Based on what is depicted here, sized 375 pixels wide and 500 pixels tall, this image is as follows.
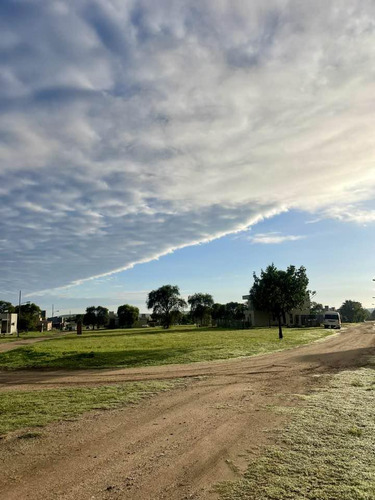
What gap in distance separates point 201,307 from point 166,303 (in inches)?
1080

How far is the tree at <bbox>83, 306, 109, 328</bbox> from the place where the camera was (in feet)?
536

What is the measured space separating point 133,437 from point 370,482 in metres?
4.97

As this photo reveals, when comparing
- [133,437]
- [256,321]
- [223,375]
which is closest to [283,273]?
[223,375]

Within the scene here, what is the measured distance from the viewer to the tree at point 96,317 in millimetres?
163375

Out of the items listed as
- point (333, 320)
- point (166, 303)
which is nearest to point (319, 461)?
point (333, 320)

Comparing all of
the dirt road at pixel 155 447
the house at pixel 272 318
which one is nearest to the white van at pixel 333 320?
the house at pixel 272 318

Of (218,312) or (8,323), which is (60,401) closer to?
(8,323)

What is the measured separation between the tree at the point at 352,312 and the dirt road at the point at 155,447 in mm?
170174

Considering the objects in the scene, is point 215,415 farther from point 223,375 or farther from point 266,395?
point 223,375

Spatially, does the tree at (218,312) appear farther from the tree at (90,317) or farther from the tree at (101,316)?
the tree at (90,317)

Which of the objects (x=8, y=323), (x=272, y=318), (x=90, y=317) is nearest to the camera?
(x=272, y=318)

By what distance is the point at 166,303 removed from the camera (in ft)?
309

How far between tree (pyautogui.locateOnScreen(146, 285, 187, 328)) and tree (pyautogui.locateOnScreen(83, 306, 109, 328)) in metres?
77.8

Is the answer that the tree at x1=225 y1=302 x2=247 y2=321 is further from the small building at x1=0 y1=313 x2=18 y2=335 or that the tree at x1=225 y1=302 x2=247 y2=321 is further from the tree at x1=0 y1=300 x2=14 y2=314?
the tree at x1=0 y1=300 x2=14 y2=314
